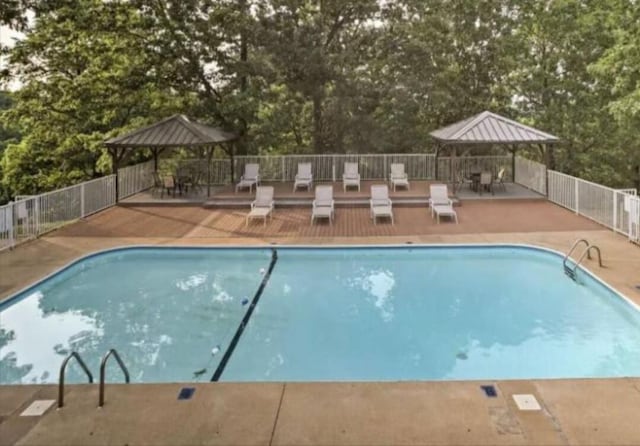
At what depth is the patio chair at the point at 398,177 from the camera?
17438mm

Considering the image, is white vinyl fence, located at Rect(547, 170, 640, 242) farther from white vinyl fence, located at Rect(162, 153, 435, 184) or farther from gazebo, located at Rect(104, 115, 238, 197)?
gazebo, located at Rect(104, 115, 238, 197)

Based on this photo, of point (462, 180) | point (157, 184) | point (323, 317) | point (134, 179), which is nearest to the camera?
point (323, 317)

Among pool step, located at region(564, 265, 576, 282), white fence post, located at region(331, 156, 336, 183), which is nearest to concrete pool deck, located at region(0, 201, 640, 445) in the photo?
pool step, located at region(564, 265, 576, 282)

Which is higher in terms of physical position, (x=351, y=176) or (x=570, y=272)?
(x=351, y=176)

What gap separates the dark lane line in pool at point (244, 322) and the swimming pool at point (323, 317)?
3 centimetres

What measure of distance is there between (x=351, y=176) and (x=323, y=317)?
32.7 feet

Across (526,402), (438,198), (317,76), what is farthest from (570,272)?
(317,76)

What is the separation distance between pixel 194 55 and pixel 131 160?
18.5 feet

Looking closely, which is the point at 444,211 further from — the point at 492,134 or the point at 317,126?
the point at 317,126

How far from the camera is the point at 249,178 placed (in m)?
18.0

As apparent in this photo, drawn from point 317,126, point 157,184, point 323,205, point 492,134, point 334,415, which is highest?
point 317,126

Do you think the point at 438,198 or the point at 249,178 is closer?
the point at 438,198

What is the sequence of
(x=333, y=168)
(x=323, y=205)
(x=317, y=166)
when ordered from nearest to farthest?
(x=323, y=205) → (x=333, y=168) → (x=317, y=166)

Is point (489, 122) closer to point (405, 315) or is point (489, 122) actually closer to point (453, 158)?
point (453, 158)
